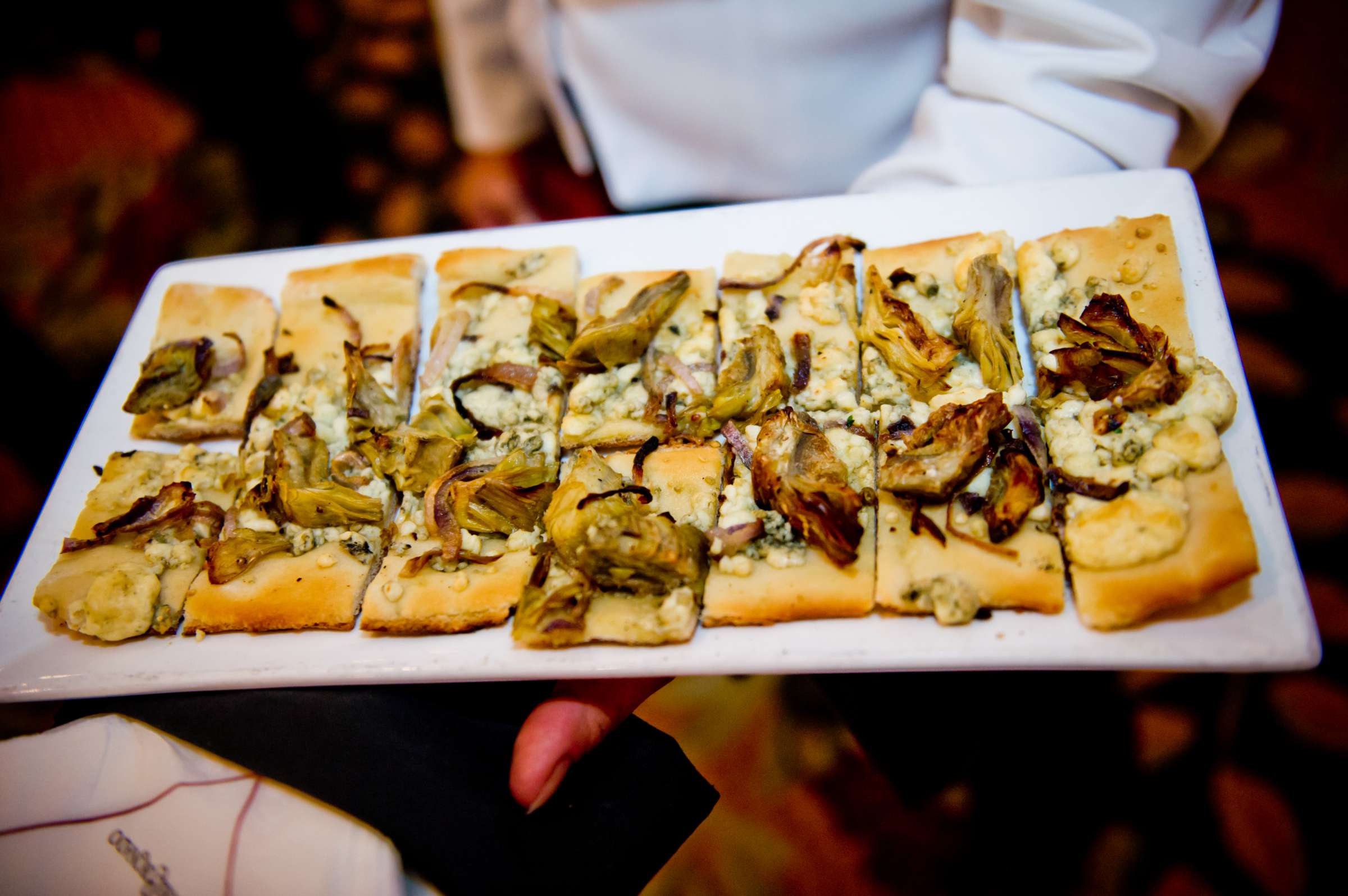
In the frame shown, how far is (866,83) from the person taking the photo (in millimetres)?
3150

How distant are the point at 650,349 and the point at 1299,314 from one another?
3885 millimetres

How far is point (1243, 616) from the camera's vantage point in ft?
6.29

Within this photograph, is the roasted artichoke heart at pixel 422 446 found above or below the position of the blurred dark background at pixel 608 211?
above

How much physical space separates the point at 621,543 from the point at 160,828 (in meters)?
1.54

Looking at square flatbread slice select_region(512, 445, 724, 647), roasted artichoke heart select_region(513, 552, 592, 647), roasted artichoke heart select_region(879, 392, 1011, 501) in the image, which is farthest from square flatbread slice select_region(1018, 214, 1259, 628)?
roasted artichoke heart select_region(513, 552, 592, 647)

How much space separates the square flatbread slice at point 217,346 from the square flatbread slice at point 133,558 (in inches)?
4.0

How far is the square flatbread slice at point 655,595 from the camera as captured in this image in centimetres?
211

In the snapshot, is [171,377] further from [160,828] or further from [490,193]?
[490,193]

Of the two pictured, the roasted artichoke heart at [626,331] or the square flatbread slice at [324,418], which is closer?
the square flatbread slice at [324,418]

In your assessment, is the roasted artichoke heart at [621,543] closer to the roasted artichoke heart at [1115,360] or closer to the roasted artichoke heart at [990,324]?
the roasted artichoke heart at [990,324]

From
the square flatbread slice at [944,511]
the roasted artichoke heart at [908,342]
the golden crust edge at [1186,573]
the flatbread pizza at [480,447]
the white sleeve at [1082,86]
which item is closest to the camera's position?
the golden crust edge at [1186,573]

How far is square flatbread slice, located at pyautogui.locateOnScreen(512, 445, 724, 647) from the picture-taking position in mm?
2107

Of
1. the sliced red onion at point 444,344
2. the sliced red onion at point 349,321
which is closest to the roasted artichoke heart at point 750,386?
the sliced red onion at point 444,344

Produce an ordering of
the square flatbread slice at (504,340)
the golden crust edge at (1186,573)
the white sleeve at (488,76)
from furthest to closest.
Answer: the white sleeve at (488,76) → the square flatbread slice at (504,340) → the golden crust edge at (1186,573)
